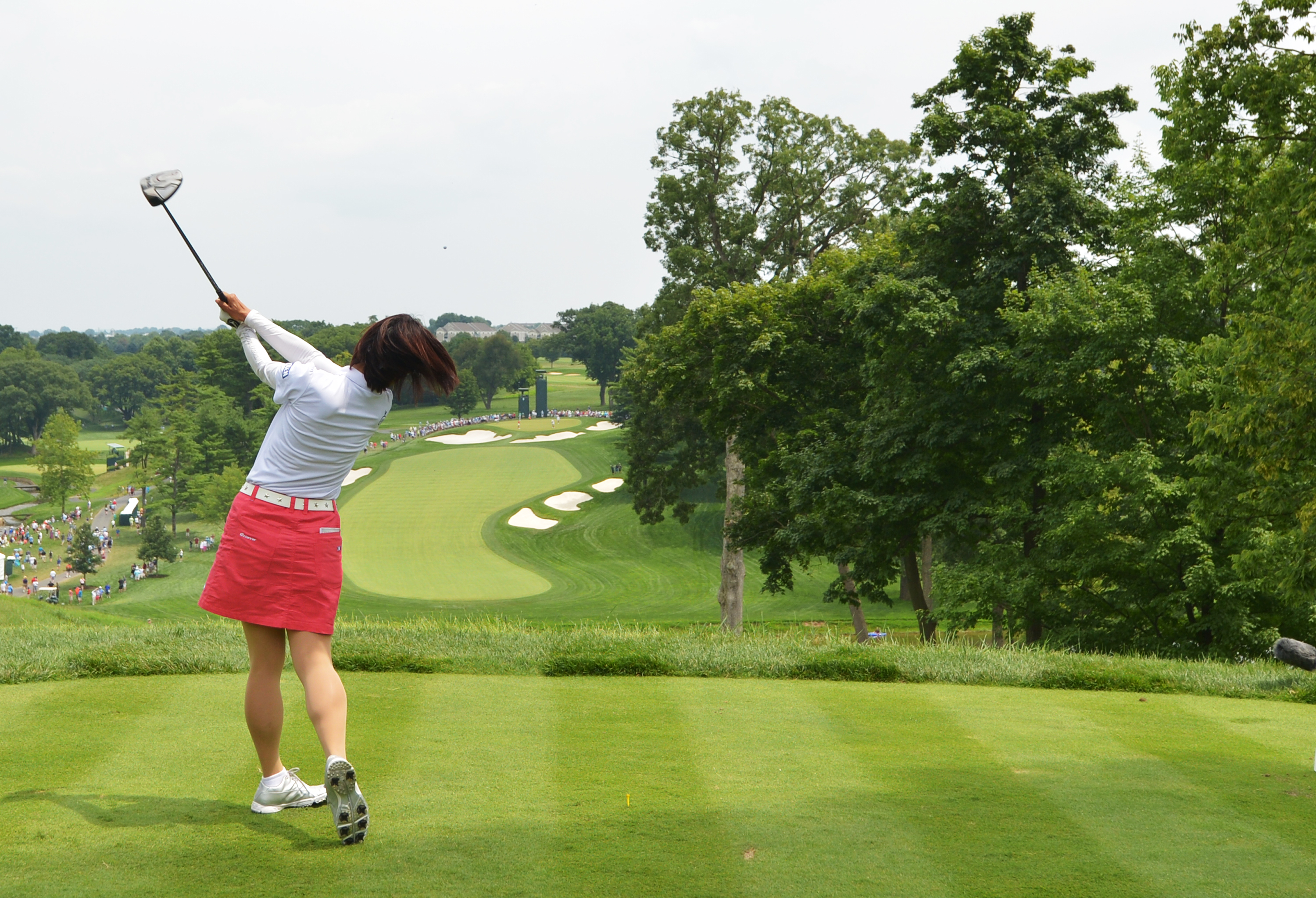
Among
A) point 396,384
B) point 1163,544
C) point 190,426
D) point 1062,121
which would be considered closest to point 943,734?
point 396,384

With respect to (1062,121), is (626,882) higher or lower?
lower

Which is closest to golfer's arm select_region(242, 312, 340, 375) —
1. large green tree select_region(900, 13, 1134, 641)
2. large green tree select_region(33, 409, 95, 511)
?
large green tree select_region(900, 13, 1134, 641)

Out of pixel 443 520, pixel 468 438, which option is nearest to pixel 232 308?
pixel 443 520

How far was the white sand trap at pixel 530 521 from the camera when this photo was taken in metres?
59.9

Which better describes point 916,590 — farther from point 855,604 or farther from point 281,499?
point 281,499

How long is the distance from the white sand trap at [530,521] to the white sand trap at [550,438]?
26.1m

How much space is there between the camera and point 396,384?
13.5 feet

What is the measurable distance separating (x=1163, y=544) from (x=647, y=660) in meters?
11.2

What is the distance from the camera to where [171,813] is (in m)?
3.91

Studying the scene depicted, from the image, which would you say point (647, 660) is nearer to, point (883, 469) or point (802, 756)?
point (802, 756)

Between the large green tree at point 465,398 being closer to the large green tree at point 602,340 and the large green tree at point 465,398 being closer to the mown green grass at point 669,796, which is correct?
the large green tree at point 602,340

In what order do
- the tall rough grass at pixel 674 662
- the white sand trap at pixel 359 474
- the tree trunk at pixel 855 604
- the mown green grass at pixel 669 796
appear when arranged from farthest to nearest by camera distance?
the white sand trap at pixel 359 474, the tree trunk at pixel 855 604, the tall rough grass at pixel 674 662, the mown green grass at pixel 669 796

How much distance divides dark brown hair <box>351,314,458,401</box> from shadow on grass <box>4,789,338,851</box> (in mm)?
1593

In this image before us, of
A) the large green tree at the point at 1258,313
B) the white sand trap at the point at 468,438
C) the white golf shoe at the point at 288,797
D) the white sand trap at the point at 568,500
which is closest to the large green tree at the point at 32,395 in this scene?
the white sand trap at the point at 468,438
